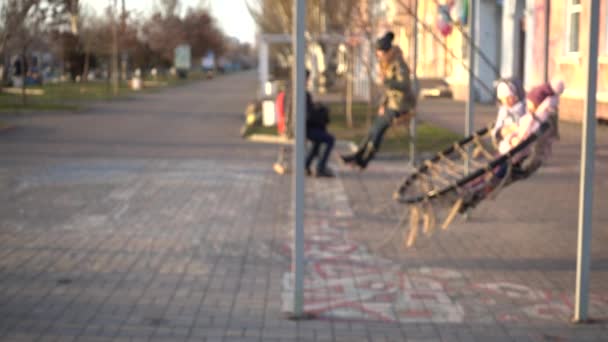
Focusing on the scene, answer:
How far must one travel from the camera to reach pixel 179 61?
8400 centimetres

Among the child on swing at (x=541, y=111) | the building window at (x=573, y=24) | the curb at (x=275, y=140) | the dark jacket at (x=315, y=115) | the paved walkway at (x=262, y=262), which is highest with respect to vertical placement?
the building window at (x=573, y=24)

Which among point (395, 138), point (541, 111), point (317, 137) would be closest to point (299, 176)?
point (541, 111)

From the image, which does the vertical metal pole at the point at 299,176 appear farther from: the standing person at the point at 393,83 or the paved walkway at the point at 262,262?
the standing person at the point at 393,83

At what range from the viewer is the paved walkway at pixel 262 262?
6.39 meters

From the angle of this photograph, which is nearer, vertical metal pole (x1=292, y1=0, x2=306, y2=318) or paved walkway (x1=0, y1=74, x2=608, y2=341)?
paved walkway (x1=0, y1=74, x2=608, y2=341)

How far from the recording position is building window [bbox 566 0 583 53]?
9477 mm

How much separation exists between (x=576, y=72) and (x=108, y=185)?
8844 millimetres

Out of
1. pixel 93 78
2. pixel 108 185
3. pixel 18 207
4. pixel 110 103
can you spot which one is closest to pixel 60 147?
pixel 108 185

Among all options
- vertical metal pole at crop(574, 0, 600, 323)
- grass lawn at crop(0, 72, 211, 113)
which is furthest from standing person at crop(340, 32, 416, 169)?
grass lawn at crop(0, 72, 211, 113)

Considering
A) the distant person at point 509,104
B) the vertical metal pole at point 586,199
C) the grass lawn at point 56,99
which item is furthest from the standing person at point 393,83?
the grass lawn at point 56,99

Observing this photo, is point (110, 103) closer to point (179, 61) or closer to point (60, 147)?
point (60, 147)

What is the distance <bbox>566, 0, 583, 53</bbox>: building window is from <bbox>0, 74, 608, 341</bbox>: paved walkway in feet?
7.19

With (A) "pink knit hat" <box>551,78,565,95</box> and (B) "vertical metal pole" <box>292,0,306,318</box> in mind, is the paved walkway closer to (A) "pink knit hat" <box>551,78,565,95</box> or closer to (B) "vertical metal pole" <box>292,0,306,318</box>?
(B) "vertical metal pole" <box>292,0,306,318</box>

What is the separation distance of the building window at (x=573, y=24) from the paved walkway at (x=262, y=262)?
2190mm
